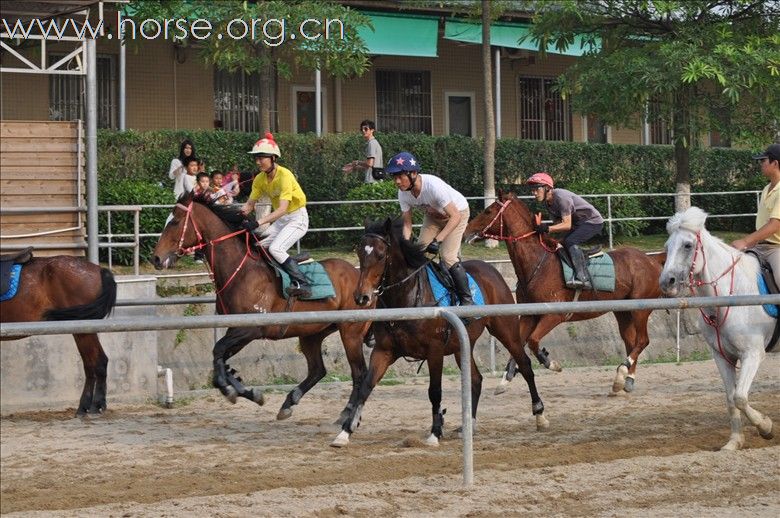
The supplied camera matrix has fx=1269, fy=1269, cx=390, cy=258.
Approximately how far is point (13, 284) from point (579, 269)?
6.26m

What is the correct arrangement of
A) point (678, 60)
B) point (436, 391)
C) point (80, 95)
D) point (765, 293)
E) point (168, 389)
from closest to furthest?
point (765, 293) < point (436, 391) < point (168, 389) < point (678, 60) < point (80, 95)

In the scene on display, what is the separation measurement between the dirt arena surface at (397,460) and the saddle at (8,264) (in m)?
1.37

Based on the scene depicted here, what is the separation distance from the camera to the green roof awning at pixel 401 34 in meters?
25.8

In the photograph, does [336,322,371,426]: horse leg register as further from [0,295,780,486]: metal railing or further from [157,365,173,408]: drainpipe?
[0,295,780,486]: metal railing

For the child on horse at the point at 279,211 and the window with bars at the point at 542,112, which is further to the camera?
the window with bars at the point at 542,112

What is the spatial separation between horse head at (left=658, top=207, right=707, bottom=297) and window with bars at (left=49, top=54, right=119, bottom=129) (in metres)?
16.8

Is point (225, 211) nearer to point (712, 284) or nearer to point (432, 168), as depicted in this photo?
point (712, 284)

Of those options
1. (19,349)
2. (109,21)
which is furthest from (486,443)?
(109,21)

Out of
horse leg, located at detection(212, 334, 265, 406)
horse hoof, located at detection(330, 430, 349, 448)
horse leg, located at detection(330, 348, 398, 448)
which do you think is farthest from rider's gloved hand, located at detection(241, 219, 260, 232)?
horse hoof, located at detection(330, 430, 349, 448)

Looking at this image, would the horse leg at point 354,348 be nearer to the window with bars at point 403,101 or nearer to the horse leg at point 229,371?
the horse leg at point 229,371

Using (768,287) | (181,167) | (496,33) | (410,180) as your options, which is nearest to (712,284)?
(768,287)

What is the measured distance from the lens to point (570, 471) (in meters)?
9.52

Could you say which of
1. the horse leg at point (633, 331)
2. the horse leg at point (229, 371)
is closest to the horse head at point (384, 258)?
the horse leg at point (229, 371)

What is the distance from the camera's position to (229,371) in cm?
1205
